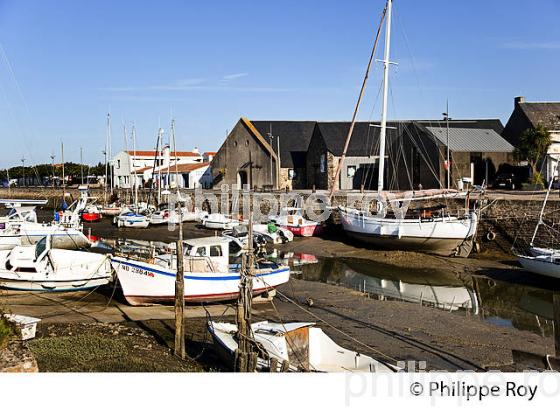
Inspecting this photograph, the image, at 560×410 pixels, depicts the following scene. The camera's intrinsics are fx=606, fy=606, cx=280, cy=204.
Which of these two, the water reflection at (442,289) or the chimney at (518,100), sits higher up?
the chimney at (518,100)

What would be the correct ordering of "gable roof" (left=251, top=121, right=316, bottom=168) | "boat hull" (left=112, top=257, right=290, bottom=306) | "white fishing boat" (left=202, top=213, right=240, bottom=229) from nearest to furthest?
"boat hull" (left=112, top=257, right=290, bottom=306) < "white fishing boat" (left=202, top=213, right=240, bottom=229) < "gable roof" (left=251, top=121, right=316, bottom=168)

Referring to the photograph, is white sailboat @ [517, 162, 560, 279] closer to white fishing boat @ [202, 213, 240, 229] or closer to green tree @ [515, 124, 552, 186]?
green tree @ [515, 124, 552, 186]

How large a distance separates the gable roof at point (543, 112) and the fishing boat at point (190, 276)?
32953 mm

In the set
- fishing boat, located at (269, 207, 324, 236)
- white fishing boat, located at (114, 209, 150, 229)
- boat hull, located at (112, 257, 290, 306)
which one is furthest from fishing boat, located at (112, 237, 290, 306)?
white fishing boat, located at (114, 209, 150, 229)

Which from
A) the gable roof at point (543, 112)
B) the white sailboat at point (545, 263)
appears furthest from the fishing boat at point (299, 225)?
the gable roof at point (543, 112)

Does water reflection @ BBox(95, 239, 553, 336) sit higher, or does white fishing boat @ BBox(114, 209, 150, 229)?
white fishing boat @ BBox(114, 209, 150, 229)

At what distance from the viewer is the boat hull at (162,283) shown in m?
17.2

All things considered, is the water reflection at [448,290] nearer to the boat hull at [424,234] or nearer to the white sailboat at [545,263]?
the white sailboat at [545,263]

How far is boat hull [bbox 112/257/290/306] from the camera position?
17188 millimetres

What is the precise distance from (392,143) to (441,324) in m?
28.8

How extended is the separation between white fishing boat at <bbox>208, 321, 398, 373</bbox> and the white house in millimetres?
55471

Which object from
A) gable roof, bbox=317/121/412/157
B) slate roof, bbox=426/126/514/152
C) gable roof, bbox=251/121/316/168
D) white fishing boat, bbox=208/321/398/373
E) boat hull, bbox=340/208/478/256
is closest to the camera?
white fishing boat, bbox=208/321/398/373

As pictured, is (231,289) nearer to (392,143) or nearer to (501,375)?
(501,375)

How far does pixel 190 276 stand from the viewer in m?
17.2
